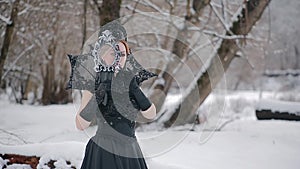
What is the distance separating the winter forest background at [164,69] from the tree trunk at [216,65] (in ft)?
0.05

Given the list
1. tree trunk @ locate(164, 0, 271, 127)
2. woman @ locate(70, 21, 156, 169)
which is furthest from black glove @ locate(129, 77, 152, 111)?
tree trunk @ locate(164, 0, 271, 127)

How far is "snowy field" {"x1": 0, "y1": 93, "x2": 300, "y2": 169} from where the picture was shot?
112 inches

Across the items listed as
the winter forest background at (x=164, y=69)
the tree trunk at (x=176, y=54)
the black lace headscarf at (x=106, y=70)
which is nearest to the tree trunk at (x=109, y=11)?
the winter forest background at (x=164, y=69)

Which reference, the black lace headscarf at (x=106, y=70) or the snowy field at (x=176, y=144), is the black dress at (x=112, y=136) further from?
the snowy field at (x=176, y=144)

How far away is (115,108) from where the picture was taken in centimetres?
201

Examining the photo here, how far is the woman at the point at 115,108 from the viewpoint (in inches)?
77.0

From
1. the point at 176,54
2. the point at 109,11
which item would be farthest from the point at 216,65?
the point at 109,11

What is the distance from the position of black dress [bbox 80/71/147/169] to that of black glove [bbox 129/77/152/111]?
5 centimetres

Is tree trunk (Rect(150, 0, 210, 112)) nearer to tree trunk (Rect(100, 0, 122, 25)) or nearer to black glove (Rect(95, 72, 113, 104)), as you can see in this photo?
tree trunk (Rect(100, 0, 122, 25))

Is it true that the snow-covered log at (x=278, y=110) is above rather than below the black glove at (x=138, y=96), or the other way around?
below

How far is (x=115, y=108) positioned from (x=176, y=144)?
1.62 m

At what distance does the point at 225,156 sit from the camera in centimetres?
370

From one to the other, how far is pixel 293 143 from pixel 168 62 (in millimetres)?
2462

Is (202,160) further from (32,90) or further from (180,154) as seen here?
(32,90)
